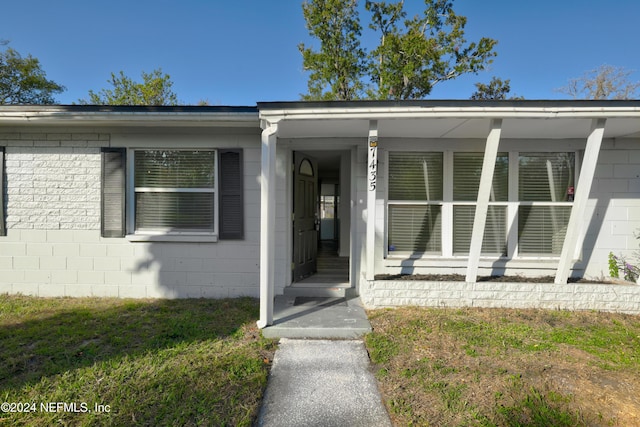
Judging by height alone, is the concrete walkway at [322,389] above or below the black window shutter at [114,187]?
below

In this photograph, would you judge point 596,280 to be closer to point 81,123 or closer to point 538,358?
point 538,358

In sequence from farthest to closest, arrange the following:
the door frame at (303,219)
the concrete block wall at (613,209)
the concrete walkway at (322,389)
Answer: the door frame at (303,219) < the concrete block wall at (613,209) < the concrete walkway at (322,389)

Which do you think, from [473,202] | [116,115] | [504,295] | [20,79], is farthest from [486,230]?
[20,79]

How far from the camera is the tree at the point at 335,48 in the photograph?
16.8m

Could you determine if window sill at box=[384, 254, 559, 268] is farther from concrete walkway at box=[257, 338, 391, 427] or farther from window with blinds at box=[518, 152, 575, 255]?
concrete walkway at box=[257, 338, 391, 427]

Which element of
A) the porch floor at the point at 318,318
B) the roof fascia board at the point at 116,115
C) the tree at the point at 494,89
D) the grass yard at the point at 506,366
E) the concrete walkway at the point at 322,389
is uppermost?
the tree at the point at 494,89

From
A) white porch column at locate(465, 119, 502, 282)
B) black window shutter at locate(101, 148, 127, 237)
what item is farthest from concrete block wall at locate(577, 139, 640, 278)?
black window shutter at locate(101, 148, 127, 237)

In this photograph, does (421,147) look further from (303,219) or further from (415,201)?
(303,219)

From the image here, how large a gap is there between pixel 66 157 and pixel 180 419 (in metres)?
4.55

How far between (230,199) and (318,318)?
2.22m

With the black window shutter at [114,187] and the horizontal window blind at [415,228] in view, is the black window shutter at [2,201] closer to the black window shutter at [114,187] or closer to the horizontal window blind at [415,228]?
the black window shutter at [114,187]

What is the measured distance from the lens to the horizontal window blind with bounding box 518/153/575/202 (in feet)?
16.4

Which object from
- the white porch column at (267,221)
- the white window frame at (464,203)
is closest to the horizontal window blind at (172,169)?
the white porch column at (267,221)

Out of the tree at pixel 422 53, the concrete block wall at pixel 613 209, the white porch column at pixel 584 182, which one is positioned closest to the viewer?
the white porch column at pixel 584 182
